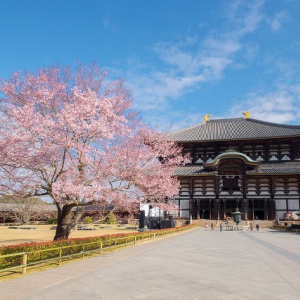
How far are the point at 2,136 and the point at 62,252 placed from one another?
6.01 metres

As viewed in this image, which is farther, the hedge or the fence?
the hedge

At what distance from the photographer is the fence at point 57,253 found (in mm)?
9963

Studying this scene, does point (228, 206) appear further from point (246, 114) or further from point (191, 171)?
point (246, 114)

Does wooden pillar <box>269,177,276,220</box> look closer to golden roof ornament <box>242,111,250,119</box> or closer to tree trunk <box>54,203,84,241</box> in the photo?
golden roof ornament <box>242,111,250,119</box>

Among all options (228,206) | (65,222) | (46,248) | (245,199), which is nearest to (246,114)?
(245,199)

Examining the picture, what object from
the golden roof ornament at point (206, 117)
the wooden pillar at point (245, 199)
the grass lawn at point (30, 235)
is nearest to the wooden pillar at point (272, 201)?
the wooden pillar at point (245, 199)

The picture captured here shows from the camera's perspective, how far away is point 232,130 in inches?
2073

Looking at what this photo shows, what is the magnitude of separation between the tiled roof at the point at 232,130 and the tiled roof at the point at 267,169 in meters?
4.60

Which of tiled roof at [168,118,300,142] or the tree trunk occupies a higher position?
tiled roof at [168,118,300,142]

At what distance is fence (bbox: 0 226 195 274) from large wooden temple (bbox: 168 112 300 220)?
27479 millimetres

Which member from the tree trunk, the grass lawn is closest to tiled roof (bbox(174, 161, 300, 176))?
the grass lawn

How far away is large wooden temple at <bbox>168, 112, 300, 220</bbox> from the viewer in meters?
43.4

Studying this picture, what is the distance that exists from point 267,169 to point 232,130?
1119cm

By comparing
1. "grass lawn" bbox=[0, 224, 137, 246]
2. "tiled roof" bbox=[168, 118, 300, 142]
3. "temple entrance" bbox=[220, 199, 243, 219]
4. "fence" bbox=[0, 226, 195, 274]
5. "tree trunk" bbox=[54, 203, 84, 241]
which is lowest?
"grass lawn" bbox=[0, 224, 137, 246]
